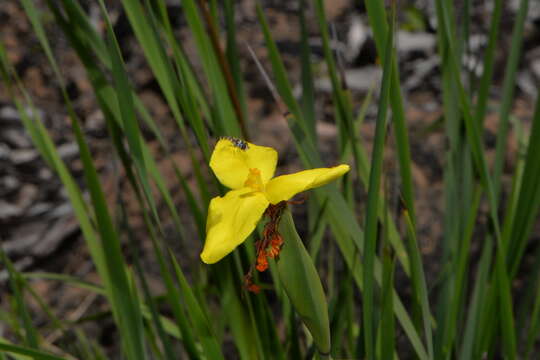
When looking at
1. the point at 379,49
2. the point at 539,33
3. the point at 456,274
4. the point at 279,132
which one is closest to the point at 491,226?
the point at 456,274

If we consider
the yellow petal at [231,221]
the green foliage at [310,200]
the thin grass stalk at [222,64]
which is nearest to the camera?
the yellow petal at [231,221]

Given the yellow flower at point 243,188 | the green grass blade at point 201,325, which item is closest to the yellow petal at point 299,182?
the yellow flower at point 243,188

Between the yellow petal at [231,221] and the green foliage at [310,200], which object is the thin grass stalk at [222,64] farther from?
the yellow petal at [231,221]

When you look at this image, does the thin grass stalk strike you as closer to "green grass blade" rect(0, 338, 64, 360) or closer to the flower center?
the flower center

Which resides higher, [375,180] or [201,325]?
[375,180]

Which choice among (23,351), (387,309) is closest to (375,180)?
(387,309)

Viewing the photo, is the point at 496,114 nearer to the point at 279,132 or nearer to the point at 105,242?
the point at 279,132

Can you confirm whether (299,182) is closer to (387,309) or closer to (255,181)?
(255,181)

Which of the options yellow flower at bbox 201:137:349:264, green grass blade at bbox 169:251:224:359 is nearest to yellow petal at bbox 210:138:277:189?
yellow flower at bbox 201:137:349:264
